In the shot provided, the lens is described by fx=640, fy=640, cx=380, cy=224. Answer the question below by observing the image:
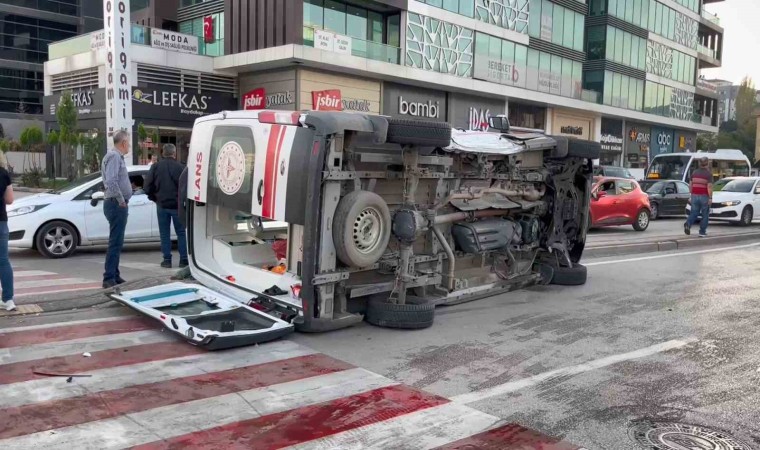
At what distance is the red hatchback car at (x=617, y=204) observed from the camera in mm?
18062

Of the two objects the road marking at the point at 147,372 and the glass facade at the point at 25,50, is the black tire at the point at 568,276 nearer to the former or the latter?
the road marking at the point at 147,372

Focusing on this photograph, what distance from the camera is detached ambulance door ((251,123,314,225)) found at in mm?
5902

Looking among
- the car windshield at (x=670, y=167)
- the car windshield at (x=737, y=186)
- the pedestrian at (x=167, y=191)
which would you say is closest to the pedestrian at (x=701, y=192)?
the car windshield at (x=737, y=186)

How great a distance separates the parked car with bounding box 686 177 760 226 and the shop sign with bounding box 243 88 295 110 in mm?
17841

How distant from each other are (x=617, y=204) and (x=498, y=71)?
2160cm

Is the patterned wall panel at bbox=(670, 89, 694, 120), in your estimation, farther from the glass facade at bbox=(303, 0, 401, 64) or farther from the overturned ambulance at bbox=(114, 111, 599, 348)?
the overturned ambulance at bbox=(114, 111, 599, 348)

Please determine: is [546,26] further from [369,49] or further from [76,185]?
[76,185]

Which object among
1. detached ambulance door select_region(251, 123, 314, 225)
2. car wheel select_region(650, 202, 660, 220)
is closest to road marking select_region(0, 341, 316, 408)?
detached ambulance door select_region(251, 123, 314, 225)

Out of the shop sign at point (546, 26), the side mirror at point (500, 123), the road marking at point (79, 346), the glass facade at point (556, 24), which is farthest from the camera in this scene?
the shop sign at point (546, 26)

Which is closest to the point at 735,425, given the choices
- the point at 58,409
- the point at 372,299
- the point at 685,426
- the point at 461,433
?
the point at 685,426

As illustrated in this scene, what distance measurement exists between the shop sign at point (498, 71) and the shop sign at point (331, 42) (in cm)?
961

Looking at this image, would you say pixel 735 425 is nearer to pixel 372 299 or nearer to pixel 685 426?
pixel 685 426

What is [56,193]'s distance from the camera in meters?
11.3

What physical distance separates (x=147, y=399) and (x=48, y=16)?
61.8 m
